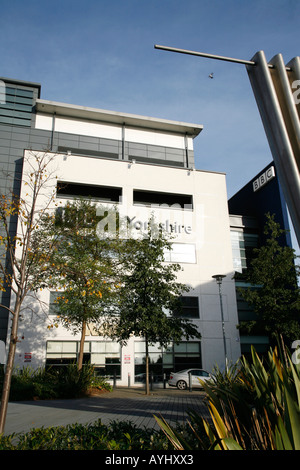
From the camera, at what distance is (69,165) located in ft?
106

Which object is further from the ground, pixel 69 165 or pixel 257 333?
pixel 69 165

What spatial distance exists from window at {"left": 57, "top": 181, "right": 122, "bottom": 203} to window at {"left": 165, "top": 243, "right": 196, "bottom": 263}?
21.8 feet

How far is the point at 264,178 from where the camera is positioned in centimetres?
3753

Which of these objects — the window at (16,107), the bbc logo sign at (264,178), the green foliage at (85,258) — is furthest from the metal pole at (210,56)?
the bbc logo sign at (264,178)

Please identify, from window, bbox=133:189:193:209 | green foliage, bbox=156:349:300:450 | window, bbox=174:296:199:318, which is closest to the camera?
green foliage, bbox=156:349:300:450

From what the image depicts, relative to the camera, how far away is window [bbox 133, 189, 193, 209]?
115 ft

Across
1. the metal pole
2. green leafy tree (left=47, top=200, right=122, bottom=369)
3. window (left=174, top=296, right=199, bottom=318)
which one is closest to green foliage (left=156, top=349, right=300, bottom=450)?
the metal pole

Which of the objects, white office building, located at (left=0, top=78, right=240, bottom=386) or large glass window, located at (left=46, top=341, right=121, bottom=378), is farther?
white office building, located at (left=0, top=78, right=240, bottom=386)

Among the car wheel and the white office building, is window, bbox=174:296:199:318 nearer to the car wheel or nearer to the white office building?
the white office building

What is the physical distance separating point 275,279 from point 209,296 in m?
8.22
